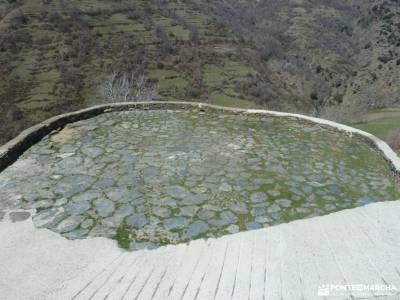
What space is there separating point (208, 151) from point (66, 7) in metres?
51.3

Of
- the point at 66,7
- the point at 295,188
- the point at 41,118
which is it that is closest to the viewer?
the point at 295,188

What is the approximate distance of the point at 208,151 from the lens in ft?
20.9

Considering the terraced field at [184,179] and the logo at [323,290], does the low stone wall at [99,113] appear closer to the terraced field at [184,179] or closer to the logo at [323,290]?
the terraced field at [184,179]

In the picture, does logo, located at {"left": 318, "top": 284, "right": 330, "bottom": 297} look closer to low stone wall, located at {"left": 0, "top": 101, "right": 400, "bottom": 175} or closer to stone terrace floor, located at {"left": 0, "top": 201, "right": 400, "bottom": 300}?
stone terrace floor, located at {"left": 0, "top": 201, "right": 400, "bottom": 300}

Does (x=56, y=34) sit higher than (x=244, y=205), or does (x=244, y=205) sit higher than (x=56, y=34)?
(x=244, y=205)

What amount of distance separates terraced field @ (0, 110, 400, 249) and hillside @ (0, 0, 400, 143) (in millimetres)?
23877

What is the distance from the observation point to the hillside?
36000 mm

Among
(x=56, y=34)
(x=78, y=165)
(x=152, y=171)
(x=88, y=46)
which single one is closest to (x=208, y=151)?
(x=152, y=171)

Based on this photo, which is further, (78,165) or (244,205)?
(78,165)

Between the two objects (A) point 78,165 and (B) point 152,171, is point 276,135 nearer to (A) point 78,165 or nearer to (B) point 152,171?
(B) point 152,171

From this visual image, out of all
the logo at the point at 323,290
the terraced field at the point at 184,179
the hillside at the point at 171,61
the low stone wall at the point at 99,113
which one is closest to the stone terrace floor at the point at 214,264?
the logo at the point at 323,290

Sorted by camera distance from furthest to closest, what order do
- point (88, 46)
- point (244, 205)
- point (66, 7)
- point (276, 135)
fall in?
point (66, 7)
point (88, 46)
point (276, 135)
point (244, 205)

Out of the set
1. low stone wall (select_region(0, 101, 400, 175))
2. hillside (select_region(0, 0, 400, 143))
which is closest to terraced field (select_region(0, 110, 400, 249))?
low stone wall (select_region(0, 101, 400, 175))

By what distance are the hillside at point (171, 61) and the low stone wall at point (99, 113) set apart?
21868mm
